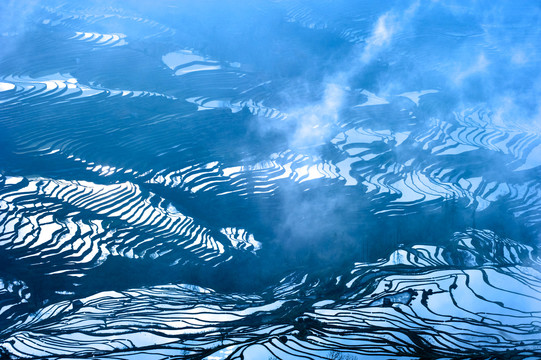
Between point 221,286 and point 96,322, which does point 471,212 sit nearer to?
point 221,286

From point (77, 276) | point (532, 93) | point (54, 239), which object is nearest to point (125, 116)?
point (54, 239)

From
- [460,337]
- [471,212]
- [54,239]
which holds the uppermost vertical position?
[471,212]

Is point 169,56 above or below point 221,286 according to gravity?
above

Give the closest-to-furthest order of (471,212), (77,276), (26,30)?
(77,276), (471,212), (26,30)

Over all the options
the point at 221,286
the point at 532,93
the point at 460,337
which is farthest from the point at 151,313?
the point at 532,93

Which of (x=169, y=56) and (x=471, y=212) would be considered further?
(x=169, y=56)

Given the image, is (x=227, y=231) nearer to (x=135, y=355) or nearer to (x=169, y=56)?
(x=135, y=355)

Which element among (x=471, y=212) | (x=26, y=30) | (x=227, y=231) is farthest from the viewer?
(x=26, y=30)
